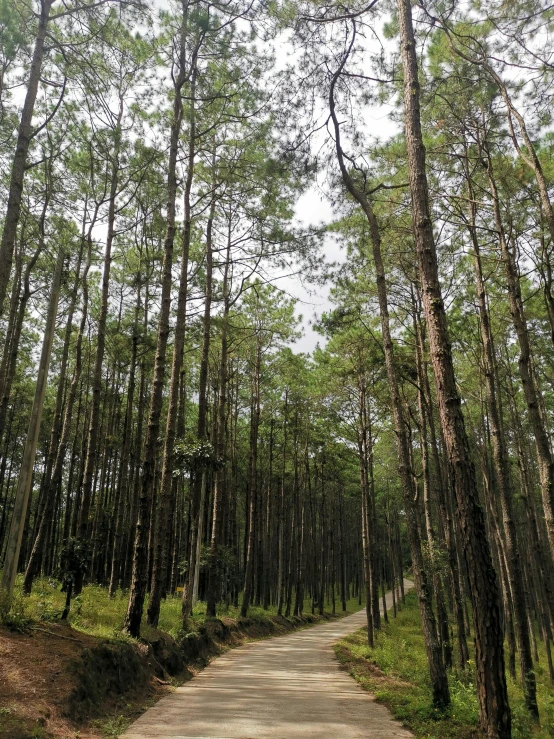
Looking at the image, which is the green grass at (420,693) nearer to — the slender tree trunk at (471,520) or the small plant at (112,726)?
the slender tree trunk at (471,520)

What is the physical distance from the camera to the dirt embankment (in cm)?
470

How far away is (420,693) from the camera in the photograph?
7.84m

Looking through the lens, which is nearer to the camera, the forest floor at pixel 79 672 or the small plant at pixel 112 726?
the forest floor at pixel 79 672

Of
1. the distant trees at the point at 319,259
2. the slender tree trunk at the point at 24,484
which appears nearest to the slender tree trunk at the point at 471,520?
the distant trees at the point at 319,259

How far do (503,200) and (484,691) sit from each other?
1061cm

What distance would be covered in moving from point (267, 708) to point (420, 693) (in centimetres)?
300

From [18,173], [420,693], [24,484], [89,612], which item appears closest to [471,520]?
[420,693]

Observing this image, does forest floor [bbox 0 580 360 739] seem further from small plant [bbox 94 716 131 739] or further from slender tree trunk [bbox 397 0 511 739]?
slender tree trunk [bbox 397 0 511 739]

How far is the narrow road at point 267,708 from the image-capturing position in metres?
5.23

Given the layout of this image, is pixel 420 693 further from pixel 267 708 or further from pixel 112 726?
pixel 112 726

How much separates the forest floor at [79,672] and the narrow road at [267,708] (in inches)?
16.5

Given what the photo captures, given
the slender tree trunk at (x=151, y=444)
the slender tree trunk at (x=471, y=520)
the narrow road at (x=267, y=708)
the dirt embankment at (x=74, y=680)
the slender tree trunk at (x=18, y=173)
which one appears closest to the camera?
the slender tree trunk at (x=471, y=520)

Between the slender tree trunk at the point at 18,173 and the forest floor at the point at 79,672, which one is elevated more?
the slender tree trunk at the point at 18,173

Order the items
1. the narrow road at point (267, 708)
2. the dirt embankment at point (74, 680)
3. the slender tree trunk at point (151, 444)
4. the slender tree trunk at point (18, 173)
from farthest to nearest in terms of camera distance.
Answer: the slender tree trunk at point (151, 444)
the slender tree trunk at point (18, 173)
the narrow road at point (267, 708)
the dirt embankment at point (74, 680)
